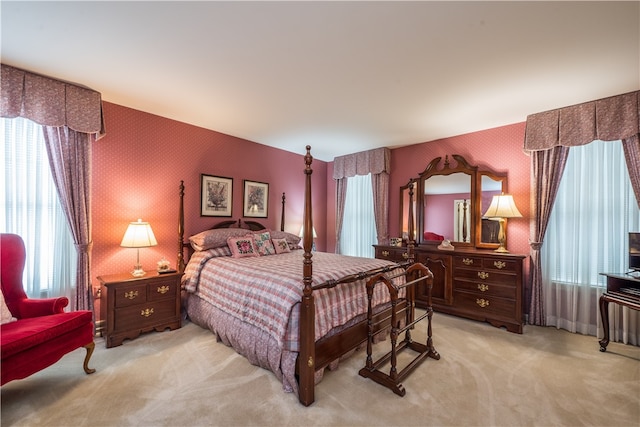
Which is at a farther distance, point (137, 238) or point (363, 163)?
point (363, 163)

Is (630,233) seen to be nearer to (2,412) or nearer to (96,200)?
(2,412)

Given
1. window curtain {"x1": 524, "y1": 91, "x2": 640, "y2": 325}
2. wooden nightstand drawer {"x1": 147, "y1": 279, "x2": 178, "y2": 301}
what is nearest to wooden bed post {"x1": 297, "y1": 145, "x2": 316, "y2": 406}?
wooden nightstand drawer {"x1": 147, "y1": 279, "x2": 178, "y2": 301}

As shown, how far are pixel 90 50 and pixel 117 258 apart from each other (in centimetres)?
224

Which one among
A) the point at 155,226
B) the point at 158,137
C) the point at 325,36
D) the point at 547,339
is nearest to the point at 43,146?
the point at 158,137

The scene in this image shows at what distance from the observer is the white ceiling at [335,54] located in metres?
1.79

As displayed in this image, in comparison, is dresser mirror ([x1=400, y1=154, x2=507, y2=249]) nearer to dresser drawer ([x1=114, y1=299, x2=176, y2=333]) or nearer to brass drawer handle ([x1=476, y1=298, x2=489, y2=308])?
brass drawer handle ([x1=476, y1=298, x2=489, y2=308])

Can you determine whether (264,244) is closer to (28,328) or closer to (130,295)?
(130,295)

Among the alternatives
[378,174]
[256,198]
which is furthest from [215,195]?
[378,174]

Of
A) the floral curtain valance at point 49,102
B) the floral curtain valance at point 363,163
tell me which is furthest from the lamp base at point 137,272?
the floral curtain valance at point 363,163

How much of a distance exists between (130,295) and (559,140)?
5.24 m

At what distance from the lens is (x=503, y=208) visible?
3531mm

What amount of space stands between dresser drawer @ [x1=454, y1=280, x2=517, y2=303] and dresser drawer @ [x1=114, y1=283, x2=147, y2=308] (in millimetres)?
3921

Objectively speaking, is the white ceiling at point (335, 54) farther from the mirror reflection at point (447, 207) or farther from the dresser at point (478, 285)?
the dresser at point (478, 285)

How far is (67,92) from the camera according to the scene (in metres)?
2.79
